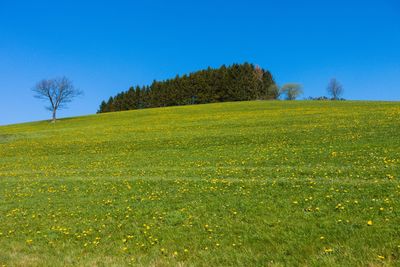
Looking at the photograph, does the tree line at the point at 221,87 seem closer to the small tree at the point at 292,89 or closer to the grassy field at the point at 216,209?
the small tree at the point at 292,89

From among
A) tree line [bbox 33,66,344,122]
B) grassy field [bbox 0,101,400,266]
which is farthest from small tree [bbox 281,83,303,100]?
grassy field [bbox 0,101,400,266]

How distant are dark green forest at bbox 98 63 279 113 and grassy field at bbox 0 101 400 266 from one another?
8685cm

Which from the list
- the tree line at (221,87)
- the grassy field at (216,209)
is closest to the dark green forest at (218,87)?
the tree line at (221,87)

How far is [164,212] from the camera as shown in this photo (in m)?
11.0

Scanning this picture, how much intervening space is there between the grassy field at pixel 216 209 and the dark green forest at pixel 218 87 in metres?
86.9

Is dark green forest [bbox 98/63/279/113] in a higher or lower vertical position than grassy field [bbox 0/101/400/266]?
higher

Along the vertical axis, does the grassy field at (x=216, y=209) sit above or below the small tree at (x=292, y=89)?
below

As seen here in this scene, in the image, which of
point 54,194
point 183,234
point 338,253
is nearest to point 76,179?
point 54,194

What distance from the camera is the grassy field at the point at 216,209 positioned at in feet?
24.7

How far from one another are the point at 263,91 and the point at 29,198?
105 meters

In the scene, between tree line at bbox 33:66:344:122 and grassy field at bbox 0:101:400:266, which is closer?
grassy field at bbox 0:101:400:266

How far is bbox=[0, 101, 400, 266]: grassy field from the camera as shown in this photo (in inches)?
296

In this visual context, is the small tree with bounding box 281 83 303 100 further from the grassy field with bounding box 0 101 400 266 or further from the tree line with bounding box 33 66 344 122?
the grassy field with bounding box 0 101 400 266

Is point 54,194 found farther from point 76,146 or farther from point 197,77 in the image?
point 197,77
